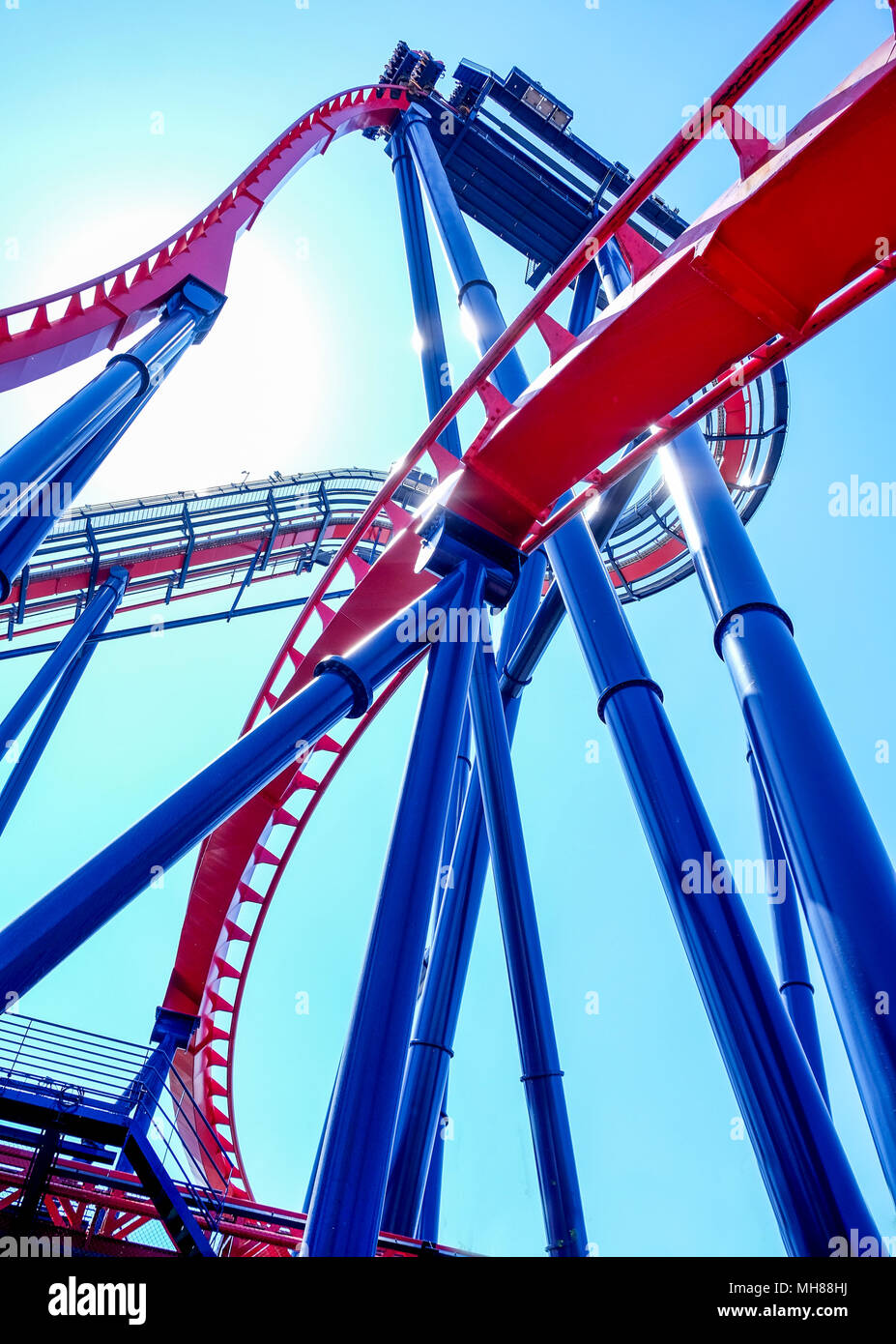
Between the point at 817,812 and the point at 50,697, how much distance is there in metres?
8.42

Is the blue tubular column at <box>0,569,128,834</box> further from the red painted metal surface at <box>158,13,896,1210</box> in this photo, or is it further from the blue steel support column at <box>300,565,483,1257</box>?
the blue steel support column at <box>300,565,483,1257</box>

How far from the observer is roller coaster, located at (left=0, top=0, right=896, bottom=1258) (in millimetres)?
3227

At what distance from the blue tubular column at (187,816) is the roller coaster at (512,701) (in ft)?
0.04

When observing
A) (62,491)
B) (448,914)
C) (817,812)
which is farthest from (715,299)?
(448,914)

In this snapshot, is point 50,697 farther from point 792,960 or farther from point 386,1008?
point 792,960

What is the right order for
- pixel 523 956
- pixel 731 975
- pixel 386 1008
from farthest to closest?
pixel 523 956 → pixel 731 975 → pixel 386 1008

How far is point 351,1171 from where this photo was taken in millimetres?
2924

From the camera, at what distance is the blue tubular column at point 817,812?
9.62 ft

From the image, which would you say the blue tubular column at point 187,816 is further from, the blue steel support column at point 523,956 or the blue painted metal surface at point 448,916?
the blue painted metal surface at point 448,916

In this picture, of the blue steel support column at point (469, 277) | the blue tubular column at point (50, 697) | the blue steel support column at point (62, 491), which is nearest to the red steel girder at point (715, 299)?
the blue steel support column at point (469, 277)

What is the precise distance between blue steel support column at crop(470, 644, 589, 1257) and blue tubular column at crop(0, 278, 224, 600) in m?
2.78

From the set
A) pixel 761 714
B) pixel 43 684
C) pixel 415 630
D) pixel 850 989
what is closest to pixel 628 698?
pixel 761 714

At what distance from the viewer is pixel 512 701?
9.54 meters
